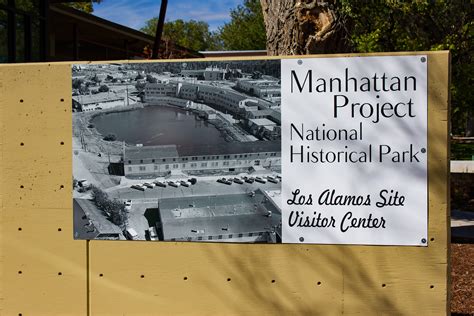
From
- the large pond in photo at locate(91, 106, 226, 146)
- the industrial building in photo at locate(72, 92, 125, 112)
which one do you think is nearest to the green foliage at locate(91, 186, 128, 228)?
the large pond in photo at locate(91, 106, 226, 146)

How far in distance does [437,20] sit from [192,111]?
1024cm

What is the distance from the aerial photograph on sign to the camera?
407cm

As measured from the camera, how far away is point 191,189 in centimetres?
416

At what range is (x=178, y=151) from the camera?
4.14 m

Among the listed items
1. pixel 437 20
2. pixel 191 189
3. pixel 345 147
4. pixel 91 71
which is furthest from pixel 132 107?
pixel 437 20

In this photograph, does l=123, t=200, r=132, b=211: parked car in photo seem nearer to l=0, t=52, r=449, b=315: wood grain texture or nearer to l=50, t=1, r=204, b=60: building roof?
l=0, t=52, r=449, b=315: wood grain texture

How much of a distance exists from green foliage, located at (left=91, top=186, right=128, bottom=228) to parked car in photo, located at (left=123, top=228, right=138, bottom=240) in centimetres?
4

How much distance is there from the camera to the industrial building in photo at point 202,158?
4.05 meters

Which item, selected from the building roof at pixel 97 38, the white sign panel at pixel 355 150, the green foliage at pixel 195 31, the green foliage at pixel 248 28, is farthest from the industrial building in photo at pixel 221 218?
the green foliage at pixel 195 31

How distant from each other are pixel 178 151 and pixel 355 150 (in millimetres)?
1153

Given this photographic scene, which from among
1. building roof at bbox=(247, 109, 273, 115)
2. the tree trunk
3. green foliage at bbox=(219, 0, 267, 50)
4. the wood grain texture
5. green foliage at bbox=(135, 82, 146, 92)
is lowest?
the wood grain texture

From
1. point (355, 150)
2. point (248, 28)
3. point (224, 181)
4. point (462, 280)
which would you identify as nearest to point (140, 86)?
point (224, 181)

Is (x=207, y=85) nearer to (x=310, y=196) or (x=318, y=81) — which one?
(x=318, y=81)

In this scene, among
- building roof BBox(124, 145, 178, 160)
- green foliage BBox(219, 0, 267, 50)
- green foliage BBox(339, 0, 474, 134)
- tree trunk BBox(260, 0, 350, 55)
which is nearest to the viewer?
building roof BBox(124, 145, 178, 160)
